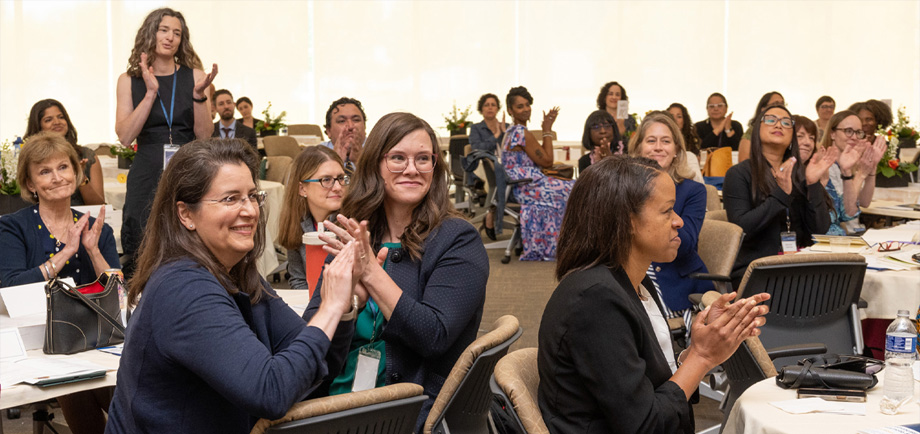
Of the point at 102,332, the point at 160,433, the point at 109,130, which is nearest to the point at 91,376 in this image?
the point at 102,332

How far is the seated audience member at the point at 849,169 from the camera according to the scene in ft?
17.2

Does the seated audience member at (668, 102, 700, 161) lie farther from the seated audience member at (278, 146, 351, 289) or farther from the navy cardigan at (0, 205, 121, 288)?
the navy cardigan at (0, 205, 121, 288)

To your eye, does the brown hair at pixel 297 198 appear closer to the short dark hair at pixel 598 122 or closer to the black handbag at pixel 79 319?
the black handbag at pixel 79 319

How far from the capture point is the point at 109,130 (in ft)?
45.5

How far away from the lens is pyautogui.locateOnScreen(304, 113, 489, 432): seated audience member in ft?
7.16

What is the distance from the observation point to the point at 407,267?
7.78 feet

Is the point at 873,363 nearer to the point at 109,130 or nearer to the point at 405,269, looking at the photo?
the point at 405,269

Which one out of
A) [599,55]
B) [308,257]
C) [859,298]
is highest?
[599,55]

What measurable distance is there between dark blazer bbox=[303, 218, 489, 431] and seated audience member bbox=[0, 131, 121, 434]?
65.3 inches

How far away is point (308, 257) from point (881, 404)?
1.83 meters

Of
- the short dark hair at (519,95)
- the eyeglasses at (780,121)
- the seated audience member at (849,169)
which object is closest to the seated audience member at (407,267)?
the eyeglasses at (780,121)

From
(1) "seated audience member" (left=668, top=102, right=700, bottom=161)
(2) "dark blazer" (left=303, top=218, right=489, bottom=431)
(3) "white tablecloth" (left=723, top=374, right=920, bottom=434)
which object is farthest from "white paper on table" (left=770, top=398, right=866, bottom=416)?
(1) "seated audience member" (left=668, top=102, right=700, bottom=161)

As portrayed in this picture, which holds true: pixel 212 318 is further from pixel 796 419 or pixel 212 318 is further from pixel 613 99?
pixel 613 99

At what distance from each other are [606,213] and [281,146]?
26.8ft
